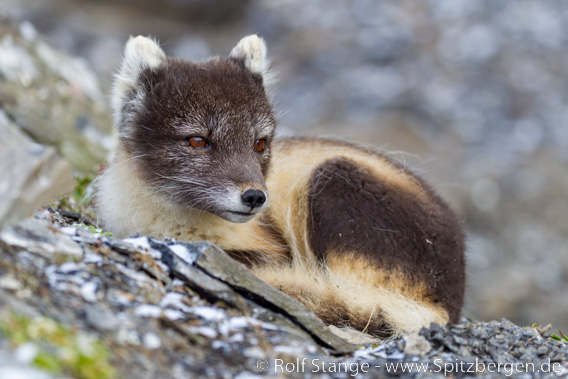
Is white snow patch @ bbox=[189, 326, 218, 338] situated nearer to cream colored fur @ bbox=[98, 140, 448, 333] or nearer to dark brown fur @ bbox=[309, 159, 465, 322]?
cream colored fur @ bbox=[98, 140, 448, 333]

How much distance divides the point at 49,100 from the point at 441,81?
10258mm

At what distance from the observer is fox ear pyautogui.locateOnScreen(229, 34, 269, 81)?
Result: 571 cm

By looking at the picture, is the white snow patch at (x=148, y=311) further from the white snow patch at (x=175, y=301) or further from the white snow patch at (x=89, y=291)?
the white snow patch at (x=89, y=291)

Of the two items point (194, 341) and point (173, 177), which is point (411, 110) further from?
point (194, 341)

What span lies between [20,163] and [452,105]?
13.8 meters

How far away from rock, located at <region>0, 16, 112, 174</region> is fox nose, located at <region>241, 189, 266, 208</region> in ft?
13.8

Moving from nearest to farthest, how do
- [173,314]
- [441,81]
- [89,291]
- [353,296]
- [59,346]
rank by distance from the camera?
1. [59,346]
2. [89,291]
3. [173,314]
4. [353,296]
5. [441,81]

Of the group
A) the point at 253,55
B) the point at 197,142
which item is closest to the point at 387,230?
the point at 197,142

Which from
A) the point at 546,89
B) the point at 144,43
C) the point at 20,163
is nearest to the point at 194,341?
the point at 20,163

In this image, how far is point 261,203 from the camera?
4746 millimetres

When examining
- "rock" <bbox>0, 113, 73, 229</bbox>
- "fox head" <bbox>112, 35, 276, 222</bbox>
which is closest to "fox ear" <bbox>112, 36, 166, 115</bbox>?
"fox head" <bbox>112, 35, 276, 222</bbox>

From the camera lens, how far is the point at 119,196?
547 cm

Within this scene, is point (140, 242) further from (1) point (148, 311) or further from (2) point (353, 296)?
(2) point (353, 296)

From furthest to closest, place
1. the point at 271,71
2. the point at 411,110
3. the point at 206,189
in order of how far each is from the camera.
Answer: the point at 411,110, the point at 271,71, the point at 206,189
